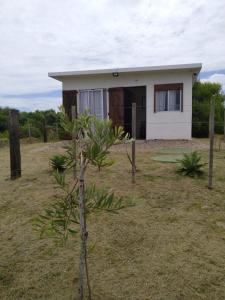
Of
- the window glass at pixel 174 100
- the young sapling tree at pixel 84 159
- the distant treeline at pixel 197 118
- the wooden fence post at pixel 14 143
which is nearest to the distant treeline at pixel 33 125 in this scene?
the distant treeline at pixel 197 118

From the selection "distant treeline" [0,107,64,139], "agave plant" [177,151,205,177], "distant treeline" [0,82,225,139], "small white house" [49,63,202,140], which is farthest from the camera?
"distant treeline" [0,82,225,139]

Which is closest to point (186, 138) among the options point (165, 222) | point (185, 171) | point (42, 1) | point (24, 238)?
point (185, 171)

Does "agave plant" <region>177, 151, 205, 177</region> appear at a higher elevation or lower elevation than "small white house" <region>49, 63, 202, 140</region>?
lower

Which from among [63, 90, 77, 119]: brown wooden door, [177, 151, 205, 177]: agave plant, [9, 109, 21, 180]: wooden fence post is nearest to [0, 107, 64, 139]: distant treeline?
[63, 90, 77, 119]: brown wooden door

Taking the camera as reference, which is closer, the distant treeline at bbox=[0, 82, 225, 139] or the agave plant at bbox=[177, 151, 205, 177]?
the agave plant at bbox=[177, 151, 205, 177]

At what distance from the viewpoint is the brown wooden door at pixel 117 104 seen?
1059 centimetres

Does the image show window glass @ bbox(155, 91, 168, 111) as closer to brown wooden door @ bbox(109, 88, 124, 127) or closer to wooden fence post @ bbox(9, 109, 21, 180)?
brown wooden door @ bbox(109, 88, 124, 127)

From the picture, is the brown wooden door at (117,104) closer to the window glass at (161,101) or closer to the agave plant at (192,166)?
the window glass at (161,101)

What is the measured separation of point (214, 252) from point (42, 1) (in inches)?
237

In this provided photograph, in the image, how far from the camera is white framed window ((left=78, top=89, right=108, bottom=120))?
35.4 feet

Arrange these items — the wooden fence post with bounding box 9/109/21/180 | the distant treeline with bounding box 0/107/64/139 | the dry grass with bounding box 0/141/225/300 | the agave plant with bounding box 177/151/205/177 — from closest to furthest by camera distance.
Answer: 1. the dry grass with bounding box 0/141/225/300
2. the agave plant with bounding box 177/151/205/177
3. the wooden fence post with bounding box 9/109/21/180
4. the distant treeline with bounding box 0/107/64/139

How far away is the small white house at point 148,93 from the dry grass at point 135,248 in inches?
240

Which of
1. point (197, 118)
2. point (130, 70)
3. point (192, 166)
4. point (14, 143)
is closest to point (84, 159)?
point (192, 166)

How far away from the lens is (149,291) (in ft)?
6.91
